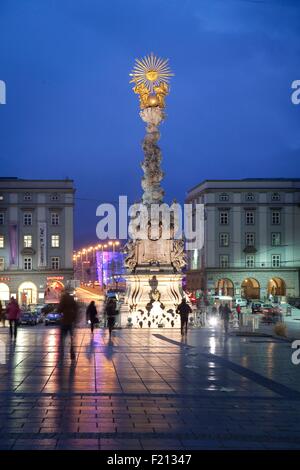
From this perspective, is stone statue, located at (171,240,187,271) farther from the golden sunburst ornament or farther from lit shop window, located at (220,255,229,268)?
lit shop window, located at (220,255,229,268)

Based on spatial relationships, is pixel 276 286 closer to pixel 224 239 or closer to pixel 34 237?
pixel 224 239

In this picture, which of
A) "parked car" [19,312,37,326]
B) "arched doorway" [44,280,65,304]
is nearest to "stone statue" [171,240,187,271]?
"parked car" [19,312,37,326]

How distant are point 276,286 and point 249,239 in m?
7.25

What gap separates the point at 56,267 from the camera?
320 ft

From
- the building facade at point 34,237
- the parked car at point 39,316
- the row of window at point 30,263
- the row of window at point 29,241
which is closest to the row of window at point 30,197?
the building facade at point 34,237

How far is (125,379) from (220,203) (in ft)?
303

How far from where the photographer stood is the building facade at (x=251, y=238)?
349ft

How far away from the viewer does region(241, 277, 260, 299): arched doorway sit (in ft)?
349

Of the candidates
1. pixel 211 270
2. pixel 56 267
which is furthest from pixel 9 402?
pixel 211 270

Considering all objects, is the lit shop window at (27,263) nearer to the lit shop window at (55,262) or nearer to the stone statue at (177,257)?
the lit shop window at (55,262)

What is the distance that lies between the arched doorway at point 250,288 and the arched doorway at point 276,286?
171cm
